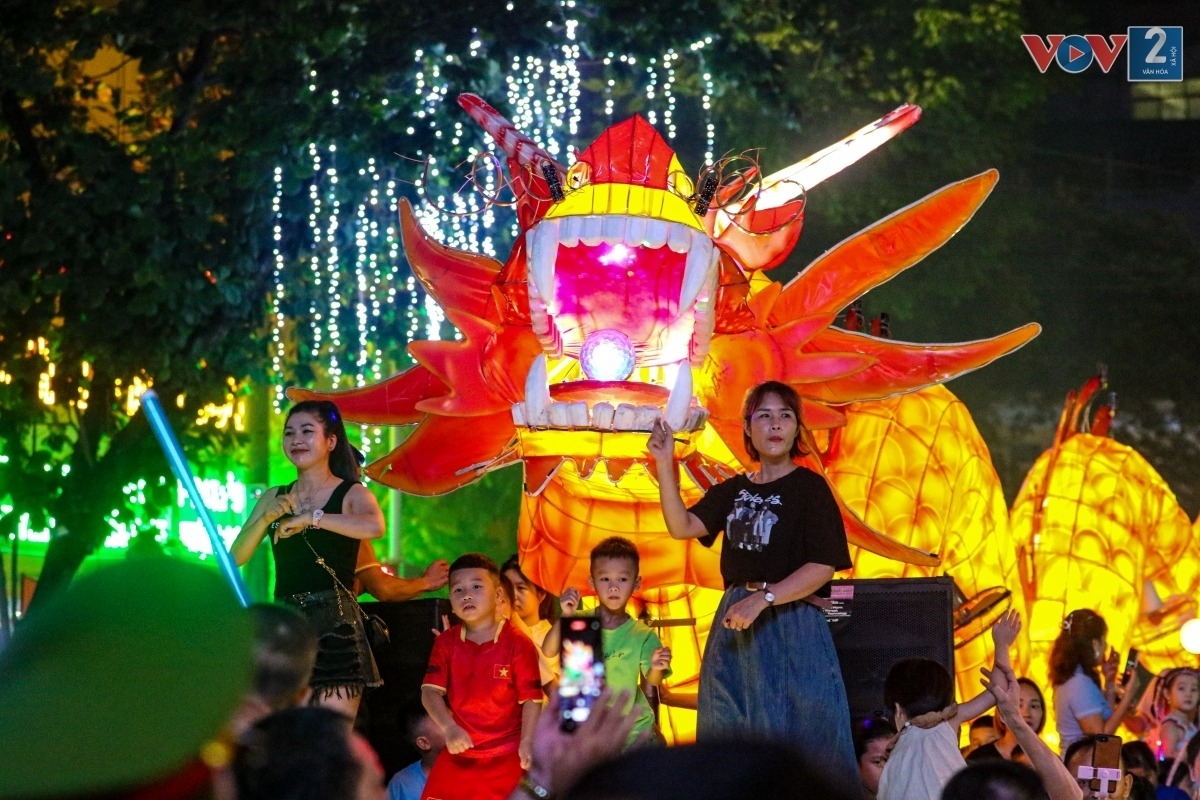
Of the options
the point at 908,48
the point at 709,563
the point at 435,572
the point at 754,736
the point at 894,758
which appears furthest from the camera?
the point at 908,48

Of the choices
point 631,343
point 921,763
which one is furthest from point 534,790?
point 631,343

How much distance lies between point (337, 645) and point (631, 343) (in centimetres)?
156

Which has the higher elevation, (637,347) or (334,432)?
(637,347)

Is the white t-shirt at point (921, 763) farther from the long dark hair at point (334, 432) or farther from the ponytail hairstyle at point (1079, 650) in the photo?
the ponytail hairstyle at point (1079, 650)

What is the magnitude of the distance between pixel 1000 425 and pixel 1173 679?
1479 cm

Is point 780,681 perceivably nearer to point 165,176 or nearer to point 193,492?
point 193,492

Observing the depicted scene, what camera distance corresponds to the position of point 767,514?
4.92 meters

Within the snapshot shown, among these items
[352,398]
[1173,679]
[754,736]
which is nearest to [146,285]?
[352,398]

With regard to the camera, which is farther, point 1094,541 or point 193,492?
point 1094,541

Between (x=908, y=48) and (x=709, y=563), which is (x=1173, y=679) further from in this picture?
(x=908, y=48)

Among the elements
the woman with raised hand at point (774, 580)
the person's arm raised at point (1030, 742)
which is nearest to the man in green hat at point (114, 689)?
the woman with raised hand at point (774, 580)

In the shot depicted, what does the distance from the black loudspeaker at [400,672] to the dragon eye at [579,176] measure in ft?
5.64

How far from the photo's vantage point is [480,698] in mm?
6047

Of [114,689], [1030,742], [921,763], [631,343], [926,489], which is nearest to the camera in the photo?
[114,689]
